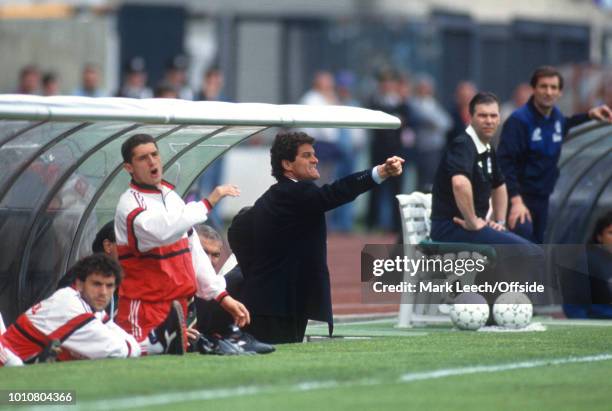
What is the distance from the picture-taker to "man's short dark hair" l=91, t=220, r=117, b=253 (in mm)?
12516

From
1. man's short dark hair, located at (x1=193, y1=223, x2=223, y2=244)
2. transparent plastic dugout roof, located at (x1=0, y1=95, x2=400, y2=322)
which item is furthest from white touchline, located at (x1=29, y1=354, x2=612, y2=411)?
man's short dark hair, located at (x1=193, y1=223, x2=223, y2=244)

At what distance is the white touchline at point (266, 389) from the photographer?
29.8 ft

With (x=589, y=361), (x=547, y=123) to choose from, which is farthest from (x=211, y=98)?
(x=589, y=361)

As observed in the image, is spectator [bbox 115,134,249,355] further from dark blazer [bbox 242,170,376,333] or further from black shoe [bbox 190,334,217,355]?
dark blazer [bbox 242,170,376,333]

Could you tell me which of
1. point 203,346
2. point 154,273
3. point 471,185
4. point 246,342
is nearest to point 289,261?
point 246,342

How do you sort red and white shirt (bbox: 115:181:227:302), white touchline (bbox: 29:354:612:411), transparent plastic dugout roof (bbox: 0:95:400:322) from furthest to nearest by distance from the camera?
transparent plastic dugout roof (bbox: 0:95:400:322) < red and white shirt (bbox: 115:181:227:302) < white touchline (bbox: 29:354:612:411)

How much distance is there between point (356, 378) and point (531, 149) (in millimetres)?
5805

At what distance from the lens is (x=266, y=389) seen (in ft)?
32.1

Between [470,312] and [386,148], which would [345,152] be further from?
[470,312]

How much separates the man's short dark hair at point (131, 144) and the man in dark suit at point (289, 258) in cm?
144

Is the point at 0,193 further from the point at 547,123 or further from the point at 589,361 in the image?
the point at 547,123

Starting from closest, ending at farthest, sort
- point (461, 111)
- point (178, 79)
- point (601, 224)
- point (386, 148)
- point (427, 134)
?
point (601, 224) < point (178, 79) < point (461, 111) < point (386, 148) < point (427, 134)

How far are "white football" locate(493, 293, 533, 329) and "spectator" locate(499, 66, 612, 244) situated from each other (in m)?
1.42

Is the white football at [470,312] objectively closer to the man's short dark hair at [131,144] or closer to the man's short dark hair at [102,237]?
the man's short dark hair at [102,237]
